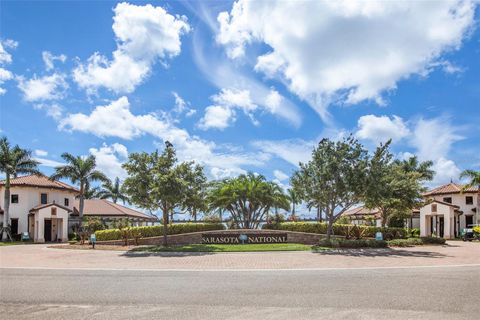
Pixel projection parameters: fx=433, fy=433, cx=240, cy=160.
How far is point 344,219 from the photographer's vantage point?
4400cm

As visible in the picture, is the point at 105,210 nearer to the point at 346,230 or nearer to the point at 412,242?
the point at 346,230

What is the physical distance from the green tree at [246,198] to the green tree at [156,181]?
9732 millimetres

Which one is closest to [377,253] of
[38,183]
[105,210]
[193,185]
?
[193,185]

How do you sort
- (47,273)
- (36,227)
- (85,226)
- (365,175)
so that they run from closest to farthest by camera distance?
(47,273), (365,175), (85,226), (36,227)

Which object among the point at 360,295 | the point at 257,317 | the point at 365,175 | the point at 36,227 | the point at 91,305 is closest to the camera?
the point at 257,317

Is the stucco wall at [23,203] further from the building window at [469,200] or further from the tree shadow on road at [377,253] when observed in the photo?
the building window at [469,200]

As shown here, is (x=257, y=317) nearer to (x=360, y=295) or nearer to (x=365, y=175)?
(x=360, y=295)

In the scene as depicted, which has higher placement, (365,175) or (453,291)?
(365,175)

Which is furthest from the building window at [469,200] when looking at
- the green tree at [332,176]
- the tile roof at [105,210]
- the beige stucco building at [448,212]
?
the tile roof at [105,210]

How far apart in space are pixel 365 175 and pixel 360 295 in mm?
17537

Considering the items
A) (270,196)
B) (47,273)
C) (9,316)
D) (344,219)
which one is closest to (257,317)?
(9,316)

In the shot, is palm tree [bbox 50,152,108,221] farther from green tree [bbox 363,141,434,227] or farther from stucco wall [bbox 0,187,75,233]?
green tree [bbox 363,141,434,227]

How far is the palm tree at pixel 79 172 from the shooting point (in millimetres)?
47281

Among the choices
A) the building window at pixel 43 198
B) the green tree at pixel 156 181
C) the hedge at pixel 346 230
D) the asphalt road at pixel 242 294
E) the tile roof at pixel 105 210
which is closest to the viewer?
the asphalt road at pixel 242 294
